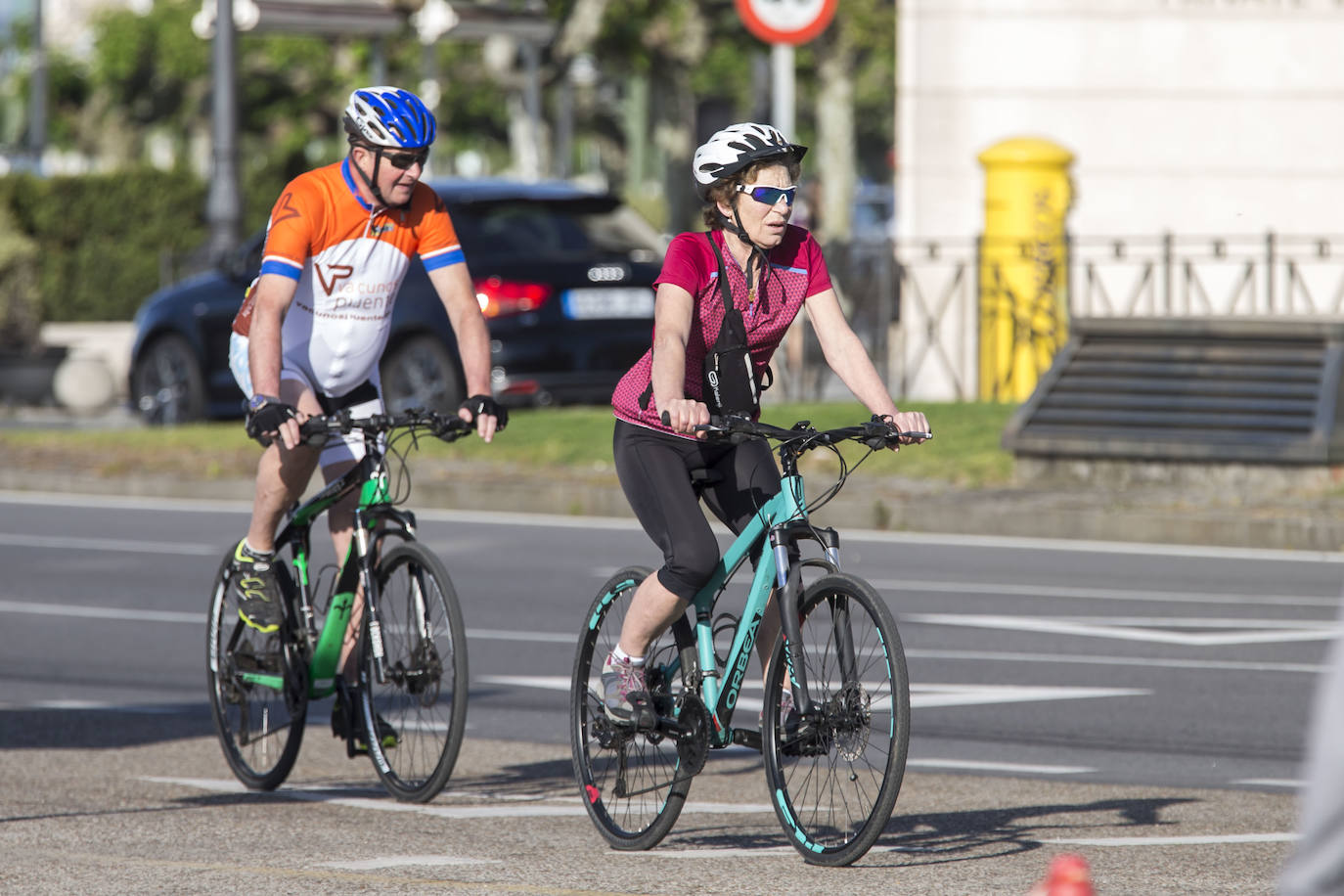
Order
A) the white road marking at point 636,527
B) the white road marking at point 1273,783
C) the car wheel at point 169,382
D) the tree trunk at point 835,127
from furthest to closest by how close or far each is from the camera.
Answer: the tree trunk at point 835,127 → the car wheel at point 169,382 → the white road marking at point 636,527 → the white road marking at point 1273,783

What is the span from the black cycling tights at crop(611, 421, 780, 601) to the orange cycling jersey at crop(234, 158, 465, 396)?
98cm

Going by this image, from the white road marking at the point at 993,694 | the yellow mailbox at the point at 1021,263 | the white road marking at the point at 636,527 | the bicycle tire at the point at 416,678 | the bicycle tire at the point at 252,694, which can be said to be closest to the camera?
the bicycle tire at the point at 416,678

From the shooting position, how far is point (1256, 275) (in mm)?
20109

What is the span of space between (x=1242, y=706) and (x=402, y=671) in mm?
3389

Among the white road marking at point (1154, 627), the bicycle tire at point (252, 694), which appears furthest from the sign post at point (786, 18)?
the bicycle tire at point (252, 694)

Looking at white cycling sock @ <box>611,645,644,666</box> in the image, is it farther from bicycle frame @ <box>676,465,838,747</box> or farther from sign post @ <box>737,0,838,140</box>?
sign post @ <box>737,0,838,140</box>

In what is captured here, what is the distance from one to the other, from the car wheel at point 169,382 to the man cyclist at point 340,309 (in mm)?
11845

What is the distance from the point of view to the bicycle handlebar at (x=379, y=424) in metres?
6.02

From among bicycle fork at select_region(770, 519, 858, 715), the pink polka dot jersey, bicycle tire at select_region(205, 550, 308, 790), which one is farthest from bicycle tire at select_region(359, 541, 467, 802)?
bicycle fork at select_region(770, 519, 858, 715)

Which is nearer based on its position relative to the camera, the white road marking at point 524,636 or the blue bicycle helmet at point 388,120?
the blue bicycle helmet at point 388,120

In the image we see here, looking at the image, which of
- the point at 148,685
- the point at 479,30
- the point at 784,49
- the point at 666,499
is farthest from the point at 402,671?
the point at 479,30

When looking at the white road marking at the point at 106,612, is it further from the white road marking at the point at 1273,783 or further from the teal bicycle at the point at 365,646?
the white road marking at the point at 1273,783

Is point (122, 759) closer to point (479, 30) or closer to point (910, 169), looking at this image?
point (910, 169)

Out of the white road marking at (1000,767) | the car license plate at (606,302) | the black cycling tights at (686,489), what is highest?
the car license plate at (606,302)
